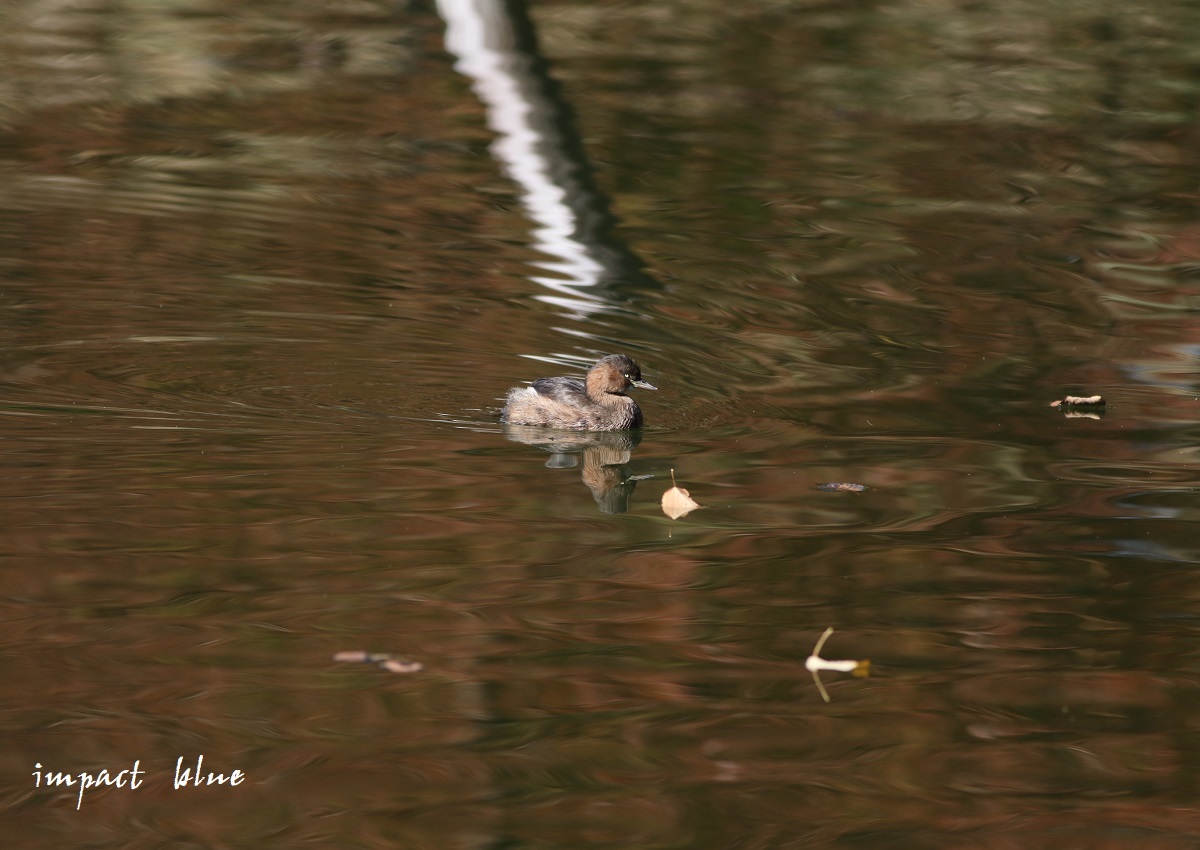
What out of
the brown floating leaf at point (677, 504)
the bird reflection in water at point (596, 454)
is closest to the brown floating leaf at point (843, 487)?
the brown floating leaf at point (677, 504)

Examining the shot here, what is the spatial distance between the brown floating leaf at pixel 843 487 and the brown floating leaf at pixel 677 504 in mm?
640

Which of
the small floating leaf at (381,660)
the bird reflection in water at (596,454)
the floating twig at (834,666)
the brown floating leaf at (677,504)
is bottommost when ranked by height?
the bird reflection in water at (596,454)

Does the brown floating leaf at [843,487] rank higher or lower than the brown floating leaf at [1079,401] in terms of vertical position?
higher

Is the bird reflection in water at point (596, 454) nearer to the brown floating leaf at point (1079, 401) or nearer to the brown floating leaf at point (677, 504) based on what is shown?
the brown floating leaf at point (677, 504)

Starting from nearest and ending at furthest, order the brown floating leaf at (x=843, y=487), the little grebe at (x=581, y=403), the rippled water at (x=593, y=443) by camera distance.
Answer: the rippled water at (x=593, y=443)
the brown floating leaf at (x=843, y=487)
the little grebe at (x=581, y=403)

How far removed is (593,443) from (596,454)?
225 millimetres

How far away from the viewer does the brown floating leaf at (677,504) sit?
6848 mm

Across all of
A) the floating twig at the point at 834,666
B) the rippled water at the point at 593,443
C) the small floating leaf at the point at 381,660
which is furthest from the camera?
the floating twig at the point at 834,666

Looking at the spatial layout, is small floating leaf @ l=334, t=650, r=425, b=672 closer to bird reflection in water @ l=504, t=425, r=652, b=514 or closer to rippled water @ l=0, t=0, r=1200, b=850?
rippled water @ l=0, t=0, r=1200, b=850

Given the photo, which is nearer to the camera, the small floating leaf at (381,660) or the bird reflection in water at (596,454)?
the small floating leaf at (381,660)

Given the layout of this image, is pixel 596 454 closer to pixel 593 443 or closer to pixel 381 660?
pixel 593 443

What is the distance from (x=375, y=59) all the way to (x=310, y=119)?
2.21m

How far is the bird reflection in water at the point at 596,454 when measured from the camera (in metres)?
7.37

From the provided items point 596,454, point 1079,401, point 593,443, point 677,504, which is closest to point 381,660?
point 677,504
